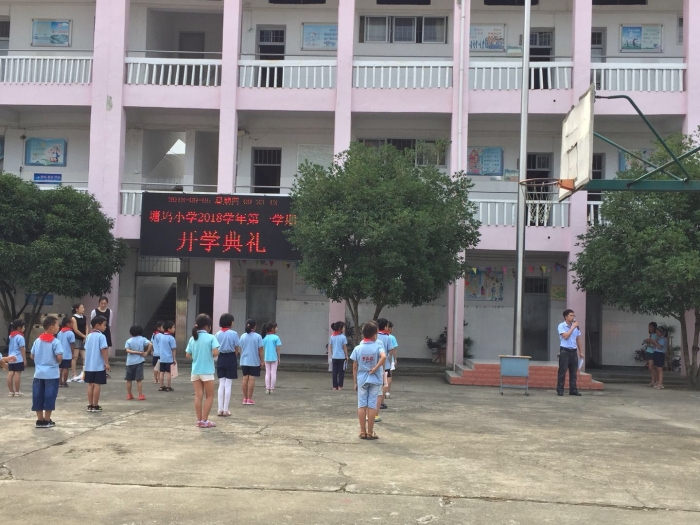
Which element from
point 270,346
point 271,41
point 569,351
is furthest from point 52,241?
point 569,351

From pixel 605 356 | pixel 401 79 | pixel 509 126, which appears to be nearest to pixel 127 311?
pixel 401 79

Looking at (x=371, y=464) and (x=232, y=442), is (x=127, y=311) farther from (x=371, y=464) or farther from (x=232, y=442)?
(x=371, y=464)

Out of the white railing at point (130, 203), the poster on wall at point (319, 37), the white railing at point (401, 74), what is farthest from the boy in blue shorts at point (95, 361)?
the poster on wall at point (319, 37)

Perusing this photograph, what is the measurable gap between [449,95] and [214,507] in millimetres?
15913

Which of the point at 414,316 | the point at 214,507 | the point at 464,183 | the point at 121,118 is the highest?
the point at 121,118

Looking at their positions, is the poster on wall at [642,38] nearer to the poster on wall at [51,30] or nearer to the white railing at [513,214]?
the white railing at [513,214]

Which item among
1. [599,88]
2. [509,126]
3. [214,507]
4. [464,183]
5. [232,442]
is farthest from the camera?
[509,126]

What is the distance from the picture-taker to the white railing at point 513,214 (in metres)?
20.6

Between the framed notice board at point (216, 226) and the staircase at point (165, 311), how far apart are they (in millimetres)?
4134

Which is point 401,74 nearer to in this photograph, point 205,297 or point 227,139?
point 227,139

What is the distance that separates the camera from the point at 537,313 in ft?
74.6

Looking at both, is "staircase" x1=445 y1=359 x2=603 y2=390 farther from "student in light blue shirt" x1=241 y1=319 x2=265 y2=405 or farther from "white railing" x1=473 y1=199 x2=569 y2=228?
"student in light blue shirt" x1=241 y1=319 x2=265 y2=405

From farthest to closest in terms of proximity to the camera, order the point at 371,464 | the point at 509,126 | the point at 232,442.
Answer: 1. the point at 509,126
2. the point at 232,442
3. the point at 371,464

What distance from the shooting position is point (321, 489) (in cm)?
724
